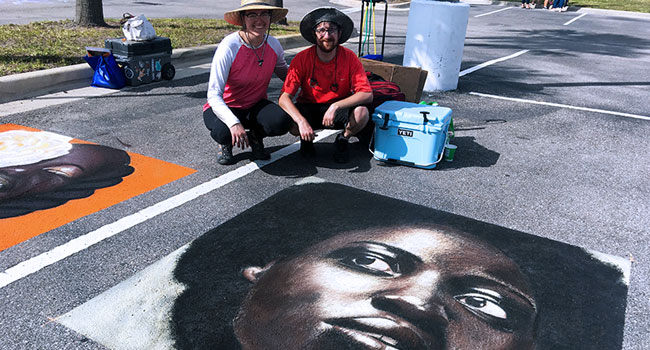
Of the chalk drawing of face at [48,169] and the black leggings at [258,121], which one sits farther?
the black leggings at [258,121]

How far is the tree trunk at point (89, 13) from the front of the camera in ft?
31.0

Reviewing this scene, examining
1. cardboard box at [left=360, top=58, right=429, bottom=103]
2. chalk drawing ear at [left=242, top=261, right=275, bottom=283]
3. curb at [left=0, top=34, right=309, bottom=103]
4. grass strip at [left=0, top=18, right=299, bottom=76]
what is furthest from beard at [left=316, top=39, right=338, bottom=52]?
grass strip at [left=0, top=18, right=299, bottom=76]

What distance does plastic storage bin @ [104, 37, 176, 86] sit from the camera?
634 centimetres

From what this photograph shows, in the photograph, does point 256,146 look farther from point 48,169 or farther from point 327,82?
point 48,169

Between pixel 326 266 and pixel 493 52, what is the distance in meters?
9.62

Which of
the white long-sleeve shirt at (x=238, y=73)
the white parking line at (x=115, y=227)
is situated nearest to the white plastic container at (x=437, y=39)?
the white long-sleeve shirt at (x=238, y=73)

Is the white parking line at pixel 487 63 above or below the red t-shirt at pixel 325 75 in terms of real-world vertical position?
below

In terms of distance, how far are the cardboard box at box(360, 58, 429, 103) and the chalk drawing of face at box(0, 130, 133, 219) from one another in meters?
2.74

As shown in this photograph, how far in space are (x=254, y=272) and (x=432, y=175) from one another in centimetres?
206

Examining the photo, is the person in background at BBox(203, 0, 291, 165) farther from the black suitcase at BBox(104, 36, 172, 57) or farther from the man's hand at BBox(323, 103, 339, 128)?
the black suitcase at BBox(104, 36, 172, 57)

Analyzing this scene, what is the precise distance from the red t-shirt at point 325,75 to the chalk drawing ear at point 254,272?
1817mm

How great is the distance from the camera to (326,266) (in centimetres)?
285

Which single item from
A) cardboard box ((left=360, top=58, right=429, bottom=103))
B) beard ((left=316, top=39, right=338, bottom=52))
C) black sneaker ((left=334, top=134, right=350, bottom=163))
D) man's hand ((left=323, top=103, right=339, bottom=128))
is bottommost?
black sneaker ((left=334, top=134, right=350, bottom=163))

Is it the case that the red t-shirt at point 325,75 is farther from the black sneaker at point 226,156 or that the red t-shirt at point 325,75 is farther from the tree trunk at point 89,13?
the tree trunk at point 89,13
